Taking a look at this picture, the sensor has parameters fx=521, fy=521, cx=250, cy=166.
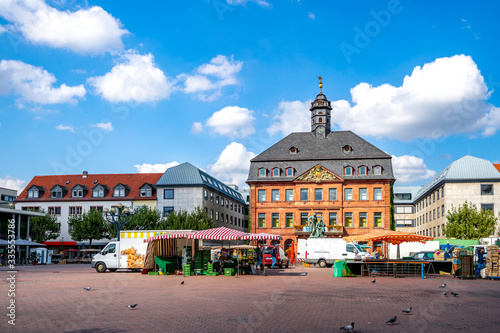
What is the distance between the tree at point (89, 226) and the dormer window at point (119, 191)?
23.4ft

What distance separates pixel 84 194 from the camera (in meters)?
74.1

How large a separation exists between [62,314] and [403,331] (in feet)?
24.5

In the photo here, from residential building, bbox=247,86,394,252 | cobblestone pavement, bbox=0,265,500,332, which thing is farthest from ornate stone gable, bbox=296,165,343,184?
cobblestone pavement, bbox=0,265,500,332

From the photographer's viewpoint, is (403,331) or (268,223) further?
(268,223)

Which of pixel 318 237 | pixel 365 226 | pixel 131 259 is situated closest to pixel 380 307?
pixel 131 259

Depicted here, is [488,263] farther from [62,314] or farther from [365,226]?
[365,226]

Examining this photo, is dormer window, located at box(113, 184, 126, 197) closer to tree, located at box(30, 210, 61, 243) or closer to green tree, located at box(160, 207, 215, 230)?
tree, located at box(30, 210, 61, 243)

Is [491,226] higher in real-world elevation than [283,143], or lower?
lower

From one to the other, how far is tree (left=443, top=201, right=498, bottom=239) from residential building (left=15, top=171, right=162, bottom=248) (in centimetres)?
3790

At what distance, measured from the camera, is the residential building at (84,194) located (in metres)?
72.2

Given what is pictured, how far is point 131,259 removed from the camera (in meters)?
31.5

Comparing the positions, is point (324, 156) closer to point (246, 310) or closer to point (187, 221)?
point (187, 221)

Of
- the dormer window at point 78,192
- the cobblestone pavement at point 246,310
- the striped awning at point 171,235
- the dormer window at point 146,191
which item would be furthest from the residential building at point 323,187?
the cobblestone pavement at point 246,310

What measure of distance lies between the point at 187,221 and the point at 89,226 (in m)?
13.0
